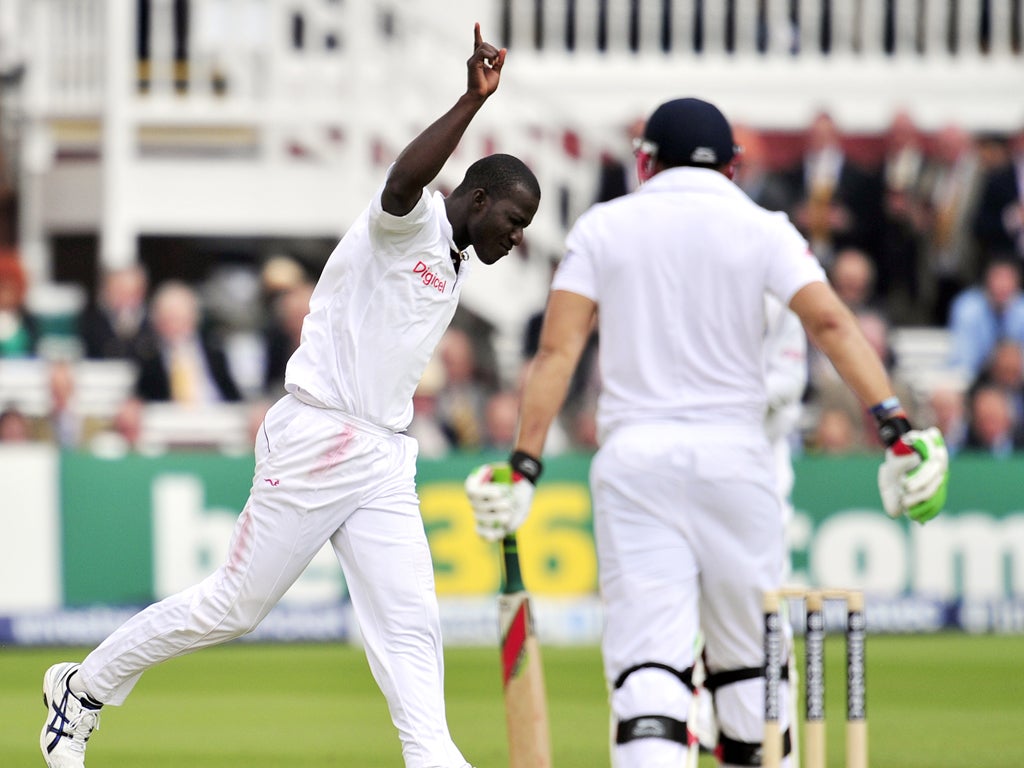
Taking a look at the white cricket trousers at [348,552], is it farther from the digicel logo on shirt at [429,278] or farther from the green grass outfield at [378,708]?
the green grass outfield at [378,708]

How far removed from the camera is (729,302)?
5.50 m

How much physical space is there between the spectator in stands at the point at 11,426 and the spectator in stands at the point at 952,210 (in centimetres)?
681

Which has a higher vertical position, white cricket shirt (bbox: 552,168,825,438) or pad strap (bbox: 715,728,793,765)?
white cricket shirt (bbox: 552,168,825,438)

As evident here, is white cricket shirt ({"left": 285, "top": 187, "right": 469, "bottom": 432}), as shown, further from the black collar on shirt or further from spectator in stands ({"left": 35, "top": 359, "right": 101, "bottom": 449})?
spectator in stands ({"left": 35, "top": 359, "right": 101, "bottom": 449})

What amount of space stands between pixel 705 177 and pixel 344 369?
129cm

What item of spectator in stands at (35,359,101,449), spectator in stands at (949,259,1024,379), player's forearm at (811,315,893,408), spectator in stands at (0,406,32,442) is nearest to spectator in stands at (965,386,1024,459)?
spectator in stands at (949,259,1024,379)

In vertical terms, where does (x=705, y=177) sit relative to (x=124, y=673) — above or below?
above

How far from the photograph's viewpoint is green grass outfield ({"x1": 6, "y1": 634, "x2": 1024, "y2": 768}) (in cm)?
842

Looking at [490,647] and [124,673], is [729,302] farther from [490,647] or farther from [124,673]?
[490,647]

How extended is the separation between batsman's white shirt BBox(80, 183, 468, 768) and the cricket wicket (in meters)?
1.24

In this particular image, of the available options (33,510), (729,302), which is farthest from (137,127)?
(729,302)

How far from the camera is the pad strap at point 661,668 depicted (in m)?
5.39

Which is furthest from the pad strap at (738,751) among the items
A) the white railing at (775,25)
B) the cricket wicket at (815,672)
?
the white railing at (775,25)

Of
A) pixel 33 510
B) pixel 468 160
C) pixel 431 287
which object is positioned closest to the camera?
pixel 431 287
